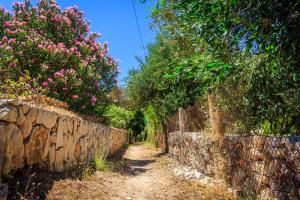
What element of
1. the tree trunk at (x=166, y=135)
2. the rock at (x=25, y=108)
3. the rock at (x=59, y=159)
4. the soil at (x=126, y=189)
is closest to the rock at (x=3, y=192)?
the soil at (x=126, y=189)

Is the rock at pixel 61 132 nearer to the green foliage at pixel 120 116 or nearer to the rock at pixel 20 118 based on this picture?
the rock at pixel 20 118

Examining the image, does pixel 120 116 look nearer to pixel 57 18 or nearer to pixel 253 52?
pixel 57 18

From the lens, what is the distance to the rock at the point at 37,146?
4.90 meters

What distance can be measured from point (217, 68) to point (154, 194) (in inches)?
136

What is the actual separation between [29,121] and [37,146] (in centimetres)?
54

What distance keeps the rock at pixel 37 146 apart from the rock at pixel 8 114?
638 millimetres

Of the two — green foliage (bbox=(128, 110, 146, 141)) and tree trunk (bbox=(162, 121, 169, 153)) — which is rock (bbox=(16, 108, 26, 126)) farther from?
green foliage (bbox=(128, 110, 146, 141))

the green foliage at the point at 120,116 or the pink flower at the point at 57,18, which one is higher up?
the pink flower at the point at 57,18

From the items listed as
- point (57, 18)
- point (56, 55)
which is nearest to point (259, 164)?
point (56, 55)

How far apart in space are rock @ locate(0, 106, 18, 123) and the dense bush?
16.3 ft

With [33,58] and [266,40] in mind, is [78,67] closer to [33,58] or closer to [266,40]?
[33,58]

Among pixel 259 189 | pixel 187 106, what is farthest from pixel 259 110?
pixel 187 106

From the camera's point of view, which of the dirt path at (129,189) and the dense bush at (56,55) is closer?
the dirt path at (129,189)

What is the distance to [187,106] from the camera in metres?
11.5
